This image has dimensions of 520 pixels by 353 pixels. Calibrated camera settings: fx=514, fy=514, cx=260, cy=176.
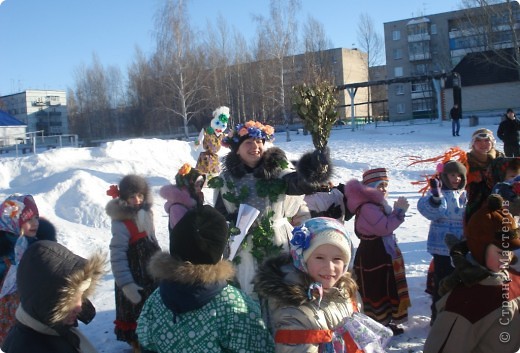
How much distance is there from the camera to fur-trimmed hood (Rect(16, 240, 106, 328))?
223 centimetres

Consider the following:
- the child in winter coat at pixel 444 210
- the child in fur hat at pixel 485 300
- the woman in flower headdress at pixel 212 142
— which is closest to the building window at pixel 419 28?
the woman in flower headdress at pixel 212 142

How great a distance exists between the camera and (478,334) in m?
2.31

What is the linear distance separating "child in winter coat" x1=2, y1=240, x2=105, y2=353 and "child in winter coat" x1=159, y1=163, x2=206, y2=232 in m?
2.11

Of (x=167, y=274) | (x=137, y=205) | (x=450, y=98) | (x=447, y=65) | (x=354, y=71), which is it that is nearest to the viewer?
(x=167, y=274)

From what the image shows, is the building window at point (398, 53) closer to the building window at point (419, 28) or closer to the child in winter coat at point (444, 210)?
the building window at point (419, 28)

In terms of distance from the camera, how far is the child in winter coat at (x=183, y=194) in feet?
15.0

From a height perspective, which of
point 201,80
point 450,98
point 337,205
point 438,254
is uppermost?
point 201,80

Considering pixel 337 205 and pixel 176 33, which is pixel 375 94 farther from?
pixel 337 205

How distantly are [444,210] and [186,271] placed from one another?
2906 millimetres

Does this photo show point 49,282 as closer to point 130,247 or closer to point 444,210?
point 130,247

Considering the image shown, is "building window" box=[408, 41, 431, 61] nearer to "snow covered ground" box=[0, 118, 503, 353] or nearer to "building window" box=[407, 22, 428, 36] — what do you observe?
"building window" box=[407, 22, 428, 36]

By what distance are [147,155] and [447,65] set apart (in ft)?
158

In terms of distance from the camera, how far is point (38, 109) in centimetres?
8400

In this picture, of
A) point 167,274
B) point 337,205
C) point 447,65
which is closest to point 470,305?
point 167,274
